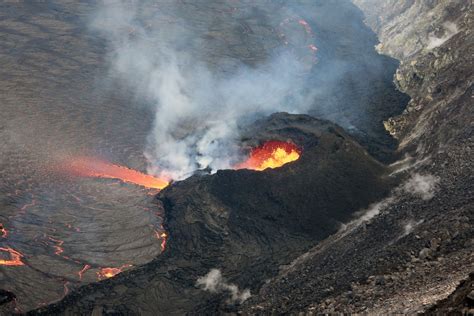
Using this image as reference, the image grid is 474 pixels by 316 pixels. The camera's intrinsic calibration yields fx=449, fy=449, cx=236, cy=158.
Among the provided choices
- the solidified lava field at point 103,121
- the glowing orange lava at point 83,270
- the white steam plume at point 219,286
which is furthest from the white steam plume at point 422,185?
the glowing orange lava at point 83,270

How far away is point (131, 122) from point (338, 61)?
43004 millimetres

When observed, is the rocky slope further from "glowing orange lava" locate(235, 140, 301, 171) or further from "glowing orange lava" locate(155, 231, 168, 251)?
"glowing orange lava" locate(155, 231, 168, 251)

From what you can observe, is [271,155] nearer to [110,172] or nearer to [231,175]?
[231,175]

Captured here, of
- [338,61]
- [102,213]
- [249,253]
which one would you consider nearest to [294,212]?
[249,253]

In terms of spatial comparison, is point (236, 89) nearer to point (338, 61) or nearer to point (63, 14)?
point (338, 61)

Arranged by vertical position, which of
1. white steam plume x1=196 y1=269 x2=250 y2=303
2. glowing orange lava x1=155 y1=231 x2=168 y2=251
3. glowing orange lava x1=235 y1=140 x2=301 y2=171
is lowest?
glowing orange lava x1=155 y1=231 x2=168 y2=251

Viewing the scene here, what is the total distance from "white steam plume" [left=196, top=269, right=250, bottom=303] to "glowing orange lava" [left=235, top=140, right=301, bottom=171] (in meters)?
14.0

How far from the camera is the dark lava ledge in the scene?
2933 cm

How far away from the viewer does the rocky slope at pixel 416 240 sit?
18.8m

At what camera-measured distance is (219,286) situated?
1176 inches

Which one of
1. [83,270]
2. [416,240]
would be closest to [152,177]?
[83,270]

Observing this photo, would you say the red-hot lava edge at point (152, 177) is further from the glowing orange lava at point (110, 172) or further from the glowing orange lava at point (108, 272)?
the glowing orange lava at point (108, 272)

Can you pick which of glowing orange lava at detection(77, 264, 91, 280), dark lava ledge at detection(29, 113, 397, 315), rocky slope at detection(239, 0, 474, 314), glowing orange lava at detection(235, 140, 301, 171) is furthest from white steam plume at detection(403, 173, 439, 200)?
glowing orange lava at detection(77, 264, 91, 280)

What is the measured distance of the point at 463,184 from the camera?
27500 mm
